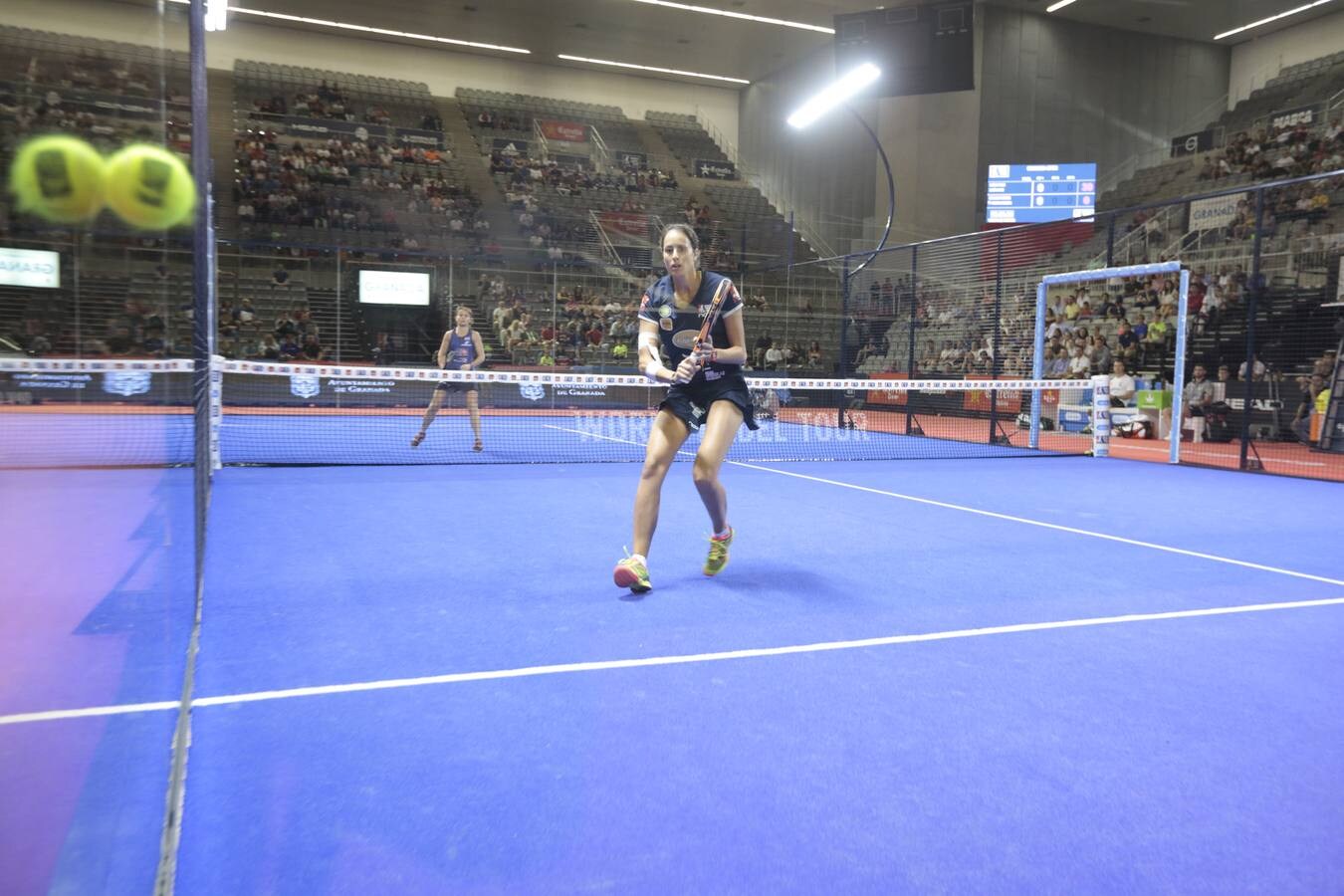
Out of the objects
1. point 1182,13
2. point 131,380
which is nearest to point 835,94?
point 1182,13

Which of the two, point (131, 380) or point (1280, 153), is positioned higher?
point (1280, 153)

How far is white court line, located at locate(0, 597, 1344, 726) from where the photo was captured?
9.77ft

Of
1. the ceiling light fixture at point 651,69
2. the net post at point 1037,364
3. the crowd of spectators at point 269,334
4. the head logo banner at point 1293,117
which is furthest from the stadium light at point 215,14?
the head logo banner at point 1293,117

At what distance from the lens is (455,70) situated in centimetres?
3162

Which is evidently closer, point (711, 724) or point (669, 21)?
point (711, 724)

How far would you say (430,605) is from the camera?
166 inches

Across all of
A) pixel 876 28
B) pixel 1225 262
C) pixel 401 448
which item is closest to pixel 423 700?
pixel 401 448

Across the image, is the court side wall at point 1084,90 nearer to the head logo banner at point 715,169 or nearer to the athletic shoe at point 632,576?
the head logo banner at point 715,169

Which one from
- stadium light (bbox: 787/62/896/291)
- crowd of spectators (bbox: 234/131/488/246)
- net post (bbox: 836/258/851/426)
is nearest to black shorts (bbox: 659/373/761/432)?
net post (bbox: 836/258/851/426)

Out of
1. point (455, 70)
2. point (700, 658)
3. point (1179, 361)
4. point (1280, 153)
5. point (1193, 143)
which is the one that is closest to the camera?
point (700, 658)

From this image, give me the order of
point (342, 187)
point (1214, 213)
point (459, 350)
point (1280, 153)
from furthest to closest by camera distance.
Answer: point (342, 187), point (1280, 153), point (1214, 213), point (459, 350)

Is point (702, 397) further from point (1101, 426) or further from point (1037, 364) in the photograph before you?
point (1037, 364)

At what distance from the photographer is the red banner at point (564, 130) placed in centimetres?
3158

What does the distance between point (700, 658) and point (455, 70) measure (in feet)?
106
